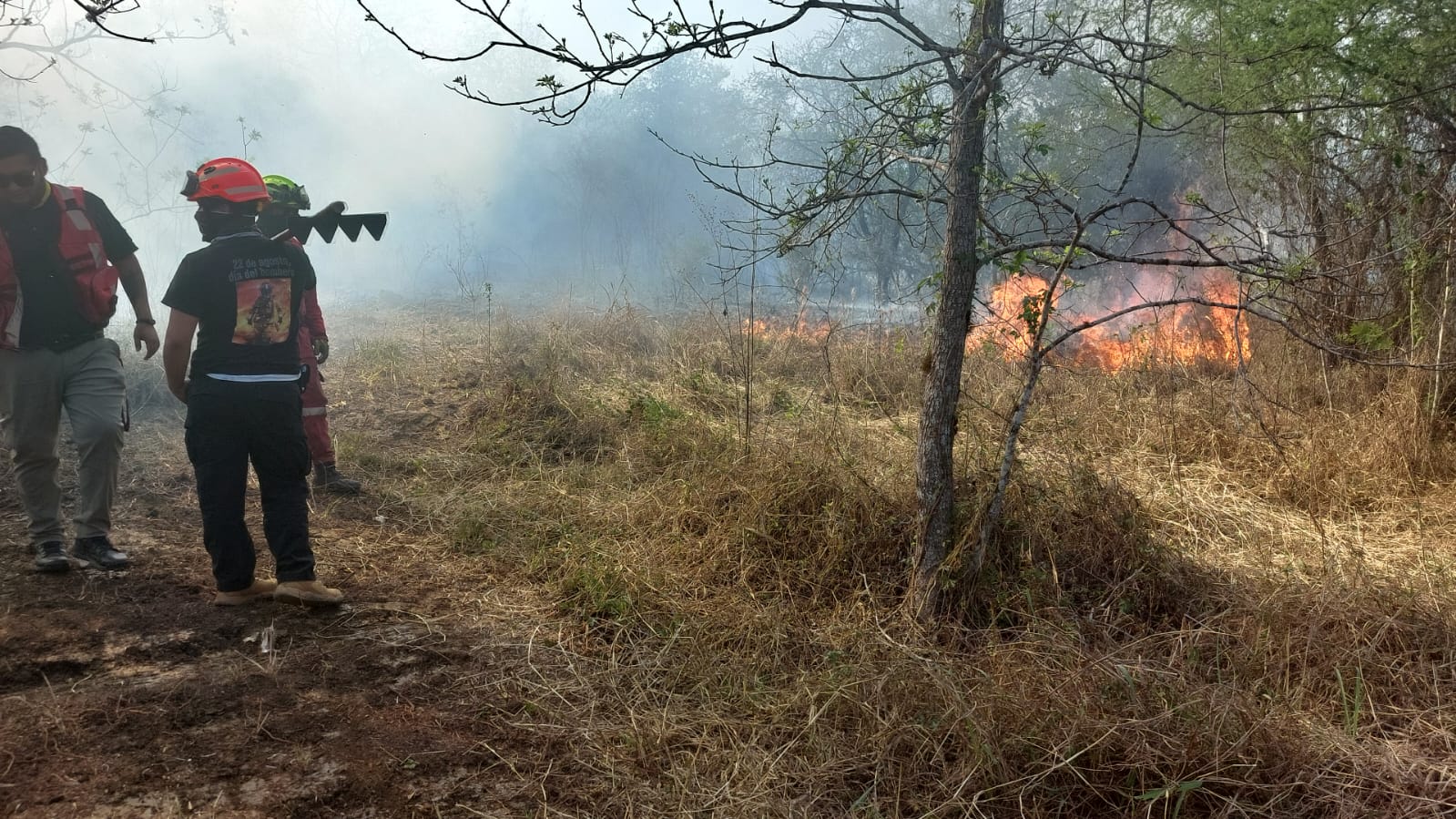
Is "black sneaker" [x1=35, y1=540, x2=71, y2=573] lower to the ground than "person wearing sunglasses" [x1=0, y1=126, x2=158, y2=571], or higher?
lower

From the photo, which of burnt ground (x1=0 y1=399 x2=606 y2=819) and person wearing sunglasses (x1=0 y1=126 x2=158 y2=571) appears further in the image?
person wearing sunglasses (x1=0 y1=126 x2=158 y2=571)

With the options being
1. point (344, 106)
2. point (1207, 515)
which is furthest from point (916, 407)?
point (344, 106)

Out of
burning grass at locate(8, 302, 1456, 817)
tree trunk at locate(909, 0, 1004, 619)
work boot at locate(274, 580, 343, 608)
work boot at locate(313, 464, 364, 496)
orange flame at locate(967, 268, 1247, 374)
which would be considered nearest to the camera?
burning grass at locate(8, 302, 1456, 817)

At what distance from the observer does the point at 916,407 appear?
7.72m

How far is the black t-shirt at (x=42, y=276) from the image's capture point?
378 cm

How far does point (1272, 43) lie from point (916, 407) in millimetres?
3712

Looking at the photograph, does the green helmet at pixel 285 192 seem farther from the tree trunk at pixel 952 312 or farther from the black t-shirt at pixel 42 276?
the tree trunk at pixel 952 312

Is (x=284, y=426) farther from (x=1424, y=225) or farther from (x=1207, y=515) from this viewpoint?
(x=1424, y=225)

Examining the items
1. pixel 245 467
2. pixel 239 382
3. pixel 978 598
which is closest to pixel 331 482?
pixel 245 467

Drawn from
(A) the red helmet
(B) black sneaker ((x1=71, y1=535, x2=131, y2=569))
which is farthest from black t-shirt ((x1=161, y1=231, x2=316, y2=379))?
(B) black sneaker ((x1=71, y1=535, x2=131, y2=569))

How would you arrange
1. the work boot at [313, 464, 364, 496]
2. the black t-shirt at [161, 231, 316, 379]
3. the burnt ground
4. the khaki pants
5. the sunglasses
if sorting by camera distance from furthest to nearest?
the work boot at [313, 464, 364, 496], the khaki pants, the sunglasses, the black t-shirt at [161, 231, 316, 379], the burnt ground

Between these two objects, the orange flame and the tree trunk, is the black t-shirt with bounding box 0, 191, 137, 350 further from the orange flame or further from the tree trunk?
the orange flame

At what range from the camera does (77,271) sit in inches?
152

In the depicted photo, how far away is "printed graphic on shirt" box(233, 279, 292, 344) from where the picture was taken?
3.48m
